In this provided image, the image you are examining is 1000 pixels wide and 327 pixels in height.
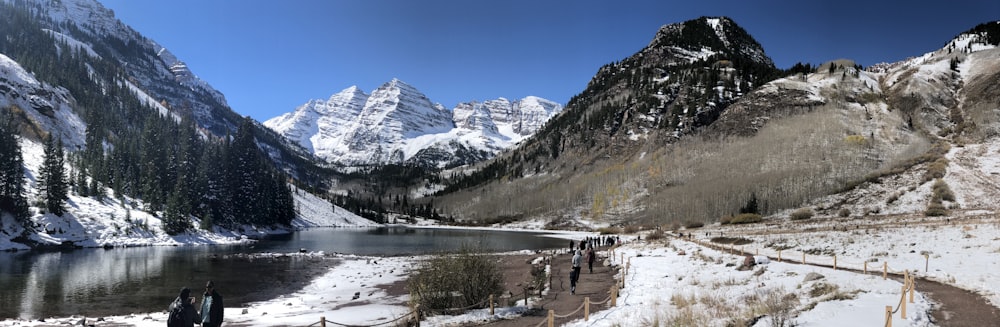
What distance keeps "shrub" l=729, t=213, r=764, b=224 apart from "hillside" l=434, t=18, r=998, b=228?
5.53 metres

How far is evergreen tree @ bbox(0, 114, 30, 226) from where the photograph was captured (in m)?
63.8

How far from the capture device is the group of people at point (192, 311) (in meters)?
13.5

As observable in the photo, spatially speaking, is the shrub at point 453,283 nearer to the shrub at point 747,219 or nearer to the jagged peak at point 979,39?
the shrub at point 747,219

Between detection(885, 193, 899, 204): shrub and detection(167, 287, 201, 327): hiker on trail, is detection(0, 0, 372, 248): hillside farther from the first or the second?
detection(885, 193, 899, 204): shrub

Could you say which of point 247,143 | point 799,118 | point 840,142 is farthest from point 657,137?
point 247,143

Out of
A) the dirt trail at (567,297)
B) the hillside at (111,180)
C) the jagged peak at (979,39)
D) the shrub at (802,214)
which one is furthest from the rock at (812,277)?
the jagged peak at (979,39)

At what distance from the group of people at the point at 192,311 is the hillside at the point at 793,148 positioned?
88657mm

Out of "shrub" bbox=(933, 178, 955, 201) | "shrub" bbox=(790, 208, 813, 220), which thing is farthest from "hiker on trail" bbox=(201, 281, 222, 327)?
"shrub" bbox=(933, 178, 955, 201)

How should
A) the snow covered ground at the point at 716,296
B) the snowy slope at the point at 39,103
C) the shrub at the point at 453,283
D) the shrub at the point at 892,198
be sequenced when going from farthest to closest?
the snowy slope at the point at 39,103 < the shrub at the point at 892,198 < the shrub at the point at 453,283 < the snow covered ground at the point at 716,296

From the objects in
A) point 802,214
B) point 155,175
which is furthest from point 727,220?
point 155,175

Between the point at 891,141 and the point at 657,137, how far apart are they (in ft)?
246

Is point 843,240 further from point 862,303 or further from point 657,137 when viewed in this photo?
point 657,137

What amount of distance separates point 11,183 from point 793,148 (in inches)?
5791

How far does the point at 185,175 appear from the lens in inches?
3573
